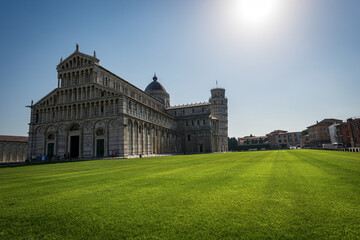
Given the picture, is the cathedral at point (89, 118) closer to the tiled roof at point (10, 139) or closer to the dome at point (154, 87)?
the tiled roof at point (10, 139)

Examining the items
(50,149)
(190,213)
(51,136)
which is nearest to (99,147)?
(50,149)

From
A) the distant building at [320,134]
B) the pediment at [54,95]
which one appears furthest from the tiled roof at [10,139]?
the distant building at [320,134]

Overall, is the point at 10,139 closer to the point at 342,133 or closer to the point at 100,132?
the point at 100,132

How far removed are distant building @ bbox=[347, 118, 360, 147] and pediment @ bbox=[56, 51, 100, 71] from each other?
68637 millimetres

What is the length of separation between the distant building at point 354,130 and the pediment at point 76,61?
225 ft

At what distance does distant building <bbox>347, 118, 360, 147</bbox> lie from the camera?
58.0 metres

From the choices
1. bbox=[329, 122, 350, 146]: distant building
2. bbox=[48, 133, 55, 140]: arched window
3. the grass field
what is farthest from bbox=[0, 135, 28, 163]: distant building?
bbox=[329, 122, 350, 146]: distant building

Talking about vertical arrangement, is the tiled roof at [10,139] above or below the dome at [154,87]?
below

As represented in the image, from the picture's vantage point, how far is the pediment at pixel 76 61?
43.2m

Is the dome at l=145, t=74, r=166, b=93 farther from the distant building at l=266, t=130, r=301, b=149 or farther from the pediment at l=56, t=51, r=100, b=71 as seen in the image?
the distant building at l=266, t=130, r=301, b=149

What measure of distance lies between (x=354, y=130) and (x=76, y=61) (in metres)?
73.9

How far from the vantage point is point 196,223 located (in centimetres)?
391

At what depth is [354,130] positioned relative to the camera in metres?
A: 59.6

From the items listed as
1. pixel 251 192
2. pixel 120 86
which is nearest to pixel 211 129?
pixel 120 86
